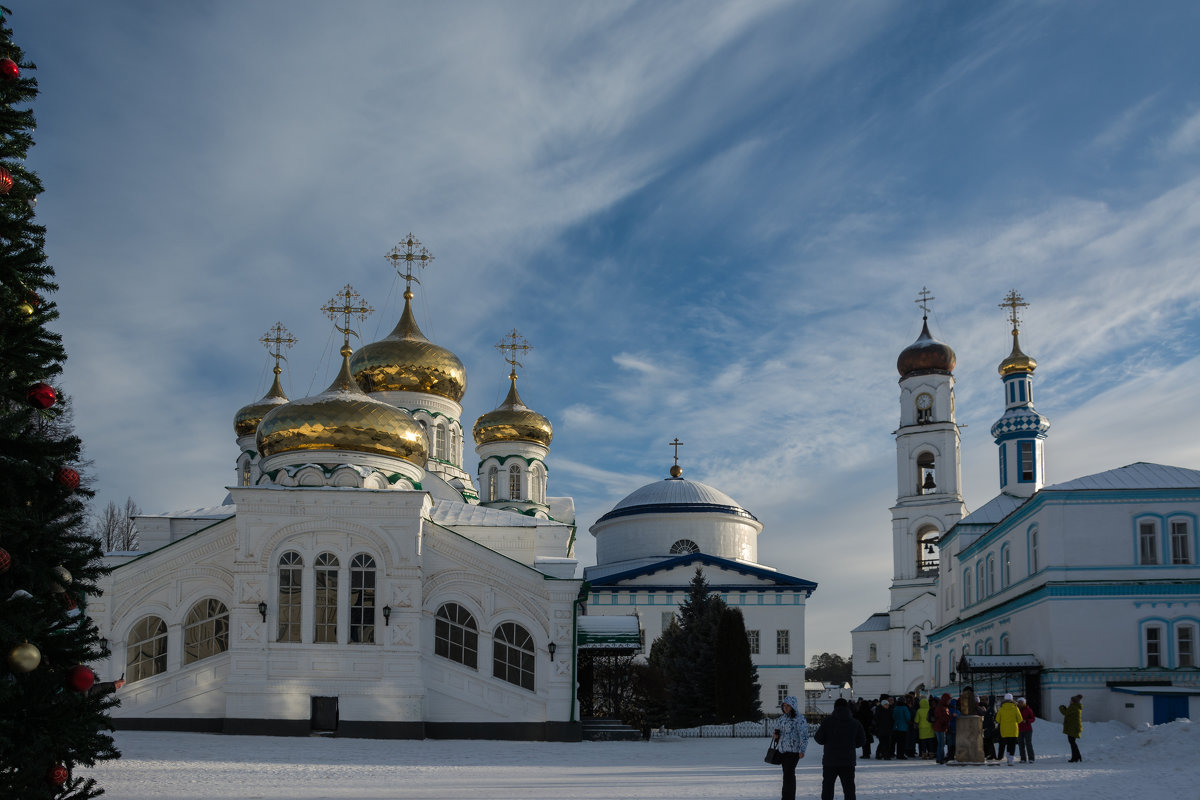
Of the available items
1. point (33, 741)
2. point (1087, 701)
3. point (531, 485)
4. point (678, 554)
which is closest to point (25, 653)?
point (33, 741)

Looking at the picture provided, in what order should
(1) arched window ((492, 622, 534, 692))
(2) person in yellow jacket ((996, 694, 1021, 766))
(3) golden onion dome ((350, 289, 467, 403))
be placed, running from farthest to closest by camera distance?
(3) golden onion dome ((350, 289, 467, 403)) → (1) arched window ((492, 622, 534, 692)) → (2) person in yellow jacket ((996, 694, 1021, 766))

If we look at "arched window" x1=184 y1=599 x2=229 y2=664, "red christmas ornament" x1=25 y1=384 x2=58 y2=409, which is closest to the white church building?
"arched window" x1=184 y1=599 x2=229 y2=664

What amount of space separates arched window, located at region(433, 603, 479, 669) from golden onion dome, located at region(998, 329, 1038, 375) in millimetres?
26326

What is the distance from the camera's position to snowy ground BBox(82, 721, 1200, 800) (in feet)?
41.8

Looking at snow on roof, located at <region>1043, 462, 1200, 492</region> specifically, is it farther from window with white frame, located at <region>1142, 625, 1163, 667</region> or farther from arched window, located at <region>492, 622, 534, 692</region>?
arched window, located at <region>492, 622, 534, 692</region>

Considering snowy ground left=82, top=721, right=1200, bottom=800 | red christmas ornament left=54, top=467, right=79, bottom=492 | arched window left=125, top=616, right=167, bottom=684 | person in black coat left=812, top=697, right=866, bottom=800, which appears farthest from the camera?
arched window left=125, top=616, right=167, bottom=684

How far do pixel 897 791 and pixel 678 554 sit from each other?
129 ft

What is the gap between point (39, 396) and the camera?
7707 mm

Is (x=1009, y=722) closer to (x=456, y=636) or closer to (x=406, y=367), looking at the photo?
(x=456, y=636)

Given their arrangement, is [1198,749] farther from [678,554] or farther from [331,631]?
[678,554]

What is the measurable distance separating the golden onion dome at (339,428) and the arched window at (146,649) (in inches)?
187

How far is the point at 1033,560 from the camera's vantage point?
2972 centimetres

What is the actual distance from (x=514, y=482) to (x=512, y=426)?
6.21 ft

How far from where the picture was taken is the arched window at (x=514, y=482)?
138 feet
